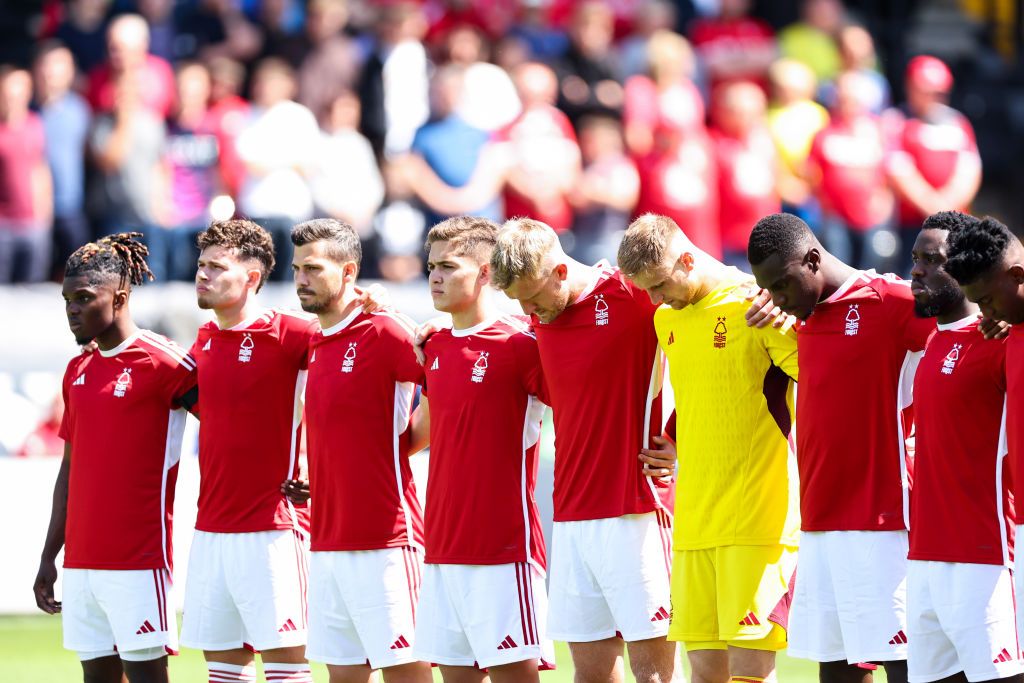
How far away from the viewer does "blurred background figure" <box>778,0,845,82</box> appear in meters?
18.0

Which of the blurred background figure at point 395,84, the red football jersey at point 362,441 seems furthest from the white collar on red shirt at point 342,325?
the blurred background figure at point 395,84

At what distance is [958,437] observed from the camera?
6.79m

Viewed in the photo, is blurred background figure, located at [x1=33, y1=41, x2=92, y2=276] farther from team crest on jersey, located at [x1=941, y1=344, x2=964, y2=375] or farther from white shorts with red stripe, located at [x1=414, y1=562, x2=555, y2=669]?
team crest on jersey, located at [x1=941, y1=344, x2=964, y2=375]

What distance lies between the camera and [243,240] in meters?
8.80

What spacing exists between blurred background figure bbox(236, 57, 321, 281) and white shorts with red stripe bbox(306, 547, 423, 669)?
22.5 ft

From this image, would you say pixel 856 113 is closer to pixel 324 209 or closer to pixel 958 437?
pixel 324 209

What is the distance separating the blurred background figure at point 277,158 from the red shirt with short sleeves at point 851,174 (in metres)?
4.55

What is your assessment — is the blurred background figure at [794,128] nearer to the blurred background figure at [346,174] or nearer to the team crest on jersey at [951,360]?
the blurred background figure at [346,174]

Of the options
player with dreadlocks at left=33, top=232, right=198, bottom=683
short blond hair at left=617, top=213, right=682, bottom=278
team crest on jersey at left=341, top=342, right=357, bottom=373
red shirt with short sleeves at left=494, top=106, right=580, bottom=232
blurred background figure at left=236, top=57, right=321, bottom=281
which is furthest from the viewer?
red shirt with short sleeves at left=494, top=106, right=580, bottom=232

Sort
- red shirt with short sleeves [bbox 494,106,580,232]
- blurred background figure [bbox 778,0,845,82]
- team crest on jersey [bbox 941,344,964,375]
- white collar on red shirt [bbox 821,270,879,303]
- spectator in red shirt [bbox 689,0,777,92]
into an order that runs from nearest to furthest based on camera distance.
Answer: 1. team crest on jersey [bbox 941,344,964,375]
2. white collar on red shirt [bbox 821,270,879,303]
3. red shirt with short sleeves [bbox 494,106,580,232]
4. spectator in red shirt [bbox 689,0,777,92]
5. blurred background figure [bbox 778,0,845,82]

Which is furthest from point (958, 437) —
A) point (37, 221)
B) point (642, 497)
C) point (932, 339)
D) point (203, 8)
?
point (203, 8)

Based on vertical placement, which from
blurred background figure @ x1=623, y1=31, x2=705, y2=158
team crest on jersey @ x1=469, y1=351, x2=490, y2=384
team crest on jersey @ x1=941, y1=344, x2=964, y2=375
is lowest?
team crest on jersey @ x1=941, y1=344, x2=964, y2=375

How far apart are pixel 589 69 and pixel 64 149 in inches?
196

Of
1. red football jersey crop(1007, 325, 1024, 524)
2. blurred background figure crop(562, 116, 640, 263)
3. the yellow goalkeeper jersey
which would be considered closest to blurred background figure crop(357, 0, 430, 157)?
blurred background figure crop(562, 116, 640, 263)
